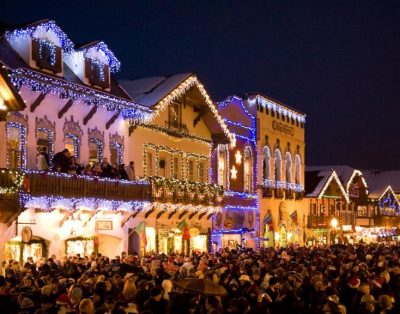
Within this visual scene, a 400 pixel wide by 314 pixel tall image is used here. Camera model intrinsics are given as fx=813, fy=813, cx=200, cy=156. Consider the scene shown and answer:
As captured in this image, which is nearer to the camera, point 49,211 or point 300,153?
point 49,211

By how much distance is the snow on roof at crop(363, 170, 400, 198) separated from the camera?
9275 cm

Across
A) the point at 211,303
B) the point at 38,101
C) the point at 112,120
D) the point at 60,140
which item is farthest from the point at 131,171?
the point at 211,303

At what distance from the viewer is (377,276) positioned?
19.0 m

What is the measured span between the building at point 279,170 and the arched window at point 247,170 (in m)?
0.92

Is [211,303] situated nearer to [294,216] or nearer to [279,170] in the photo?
[279,170]

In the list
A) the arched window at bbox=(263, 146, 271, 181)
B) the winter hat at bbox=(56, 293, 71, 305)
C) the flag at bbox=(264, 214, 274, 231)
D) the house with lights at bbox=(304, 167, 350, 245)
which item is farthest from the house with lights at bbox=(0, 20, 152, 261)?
the house with lights at bbox=(304, 167, 350, 245)

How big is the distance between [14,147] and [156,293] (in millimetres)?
16501

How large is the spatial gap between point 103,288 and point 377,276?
7.51 metres

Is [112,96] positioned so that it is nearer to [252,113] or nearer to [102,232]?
[102,232]

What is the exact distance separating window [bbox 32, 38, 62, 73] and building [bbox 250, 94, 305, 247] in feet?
75.4

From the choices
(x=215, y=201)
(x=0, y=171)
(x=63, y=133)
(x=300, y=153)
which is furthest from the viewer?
(x=300, y=153)

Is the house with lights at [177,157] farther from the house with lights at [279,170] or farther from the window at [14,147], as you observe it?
the window at [14,147]

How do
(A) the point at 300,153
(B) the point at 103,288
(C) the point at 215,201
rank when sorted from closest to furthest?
1. (B) the point at 103,288
2. (C) the point at 215,201
3. (A) the point at 300,153

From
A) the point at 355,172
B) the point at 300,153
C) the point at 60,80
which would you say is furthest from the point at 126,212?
the point at 355,172
